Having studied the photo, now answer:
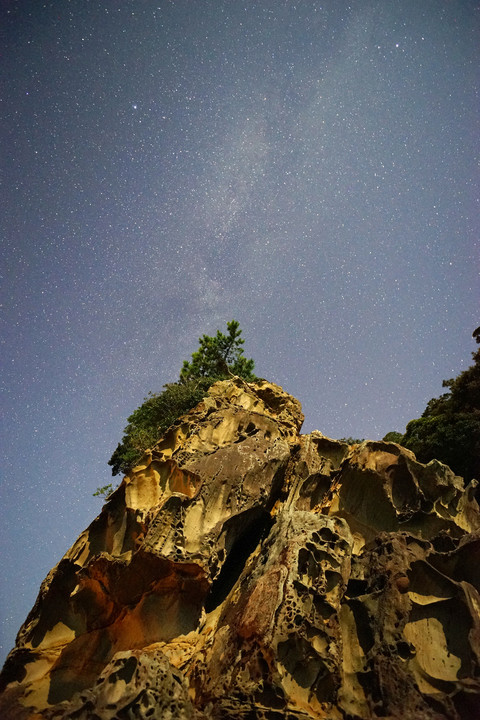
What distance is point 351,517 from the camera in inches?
477

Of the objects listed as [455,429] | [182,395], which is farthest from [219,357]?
[455,429]

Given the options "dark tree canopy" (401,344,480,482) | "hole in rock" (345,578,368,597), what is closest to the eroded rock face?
"hole in rock" (345,578,368,597)

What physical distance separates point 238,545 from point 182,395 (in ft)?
35.9

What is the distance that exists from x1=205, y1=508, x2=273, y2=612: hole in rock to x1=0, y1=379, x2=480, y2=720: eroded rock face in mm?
58

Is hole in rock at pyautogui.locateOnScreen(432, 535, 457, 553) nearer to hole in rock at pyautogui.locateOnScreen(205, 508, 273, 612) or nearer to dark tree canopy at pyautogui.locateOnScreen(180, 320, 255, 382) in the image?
hole in rock at pyautogui.locateOnScreen(205, 508, 273, 612)

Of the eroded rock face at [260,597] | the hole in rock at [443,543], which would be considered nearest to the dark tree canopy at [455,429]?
the eroded rock face at [260,597]

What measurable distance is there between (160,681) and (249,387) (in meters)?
12.2

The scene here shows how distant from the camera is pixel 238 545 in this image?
1228cm

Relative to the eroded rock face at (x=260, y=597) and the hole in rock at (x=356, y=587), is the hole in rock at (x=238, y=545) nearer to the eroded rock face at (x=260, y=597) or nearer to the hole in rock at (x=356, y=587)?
the eroded rock face at (x=260, y=597)

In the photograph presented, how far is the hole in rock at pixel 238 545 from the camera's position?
10.7 metres

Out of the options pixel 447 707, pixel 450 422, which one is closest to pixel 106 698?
pixel 447 707

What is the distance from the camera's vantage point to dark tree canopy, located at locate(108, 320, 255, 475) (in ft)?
67.3

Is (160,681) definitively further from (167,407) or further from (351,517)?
(167,407)

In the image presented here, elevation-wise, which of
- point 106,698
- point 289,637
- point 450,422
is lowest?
point 106,698
